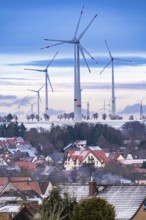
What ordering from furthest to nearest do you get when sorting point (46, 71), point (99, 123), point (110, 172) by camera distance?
1. point (99, 123)
2. point (46, 71)
3. point (110, 172)

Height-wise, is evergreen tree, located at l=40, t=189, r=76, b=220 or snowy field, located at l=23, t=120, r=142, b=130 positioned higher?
snowy field, located at l=23, t=120, r=142, b=130

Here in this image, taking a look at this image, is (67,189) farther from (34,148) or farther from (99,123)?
(99,123)

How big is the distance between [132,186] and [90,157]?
101 meters

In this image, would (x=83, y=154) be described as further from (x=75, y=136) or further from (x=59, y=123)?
(x=59, y=123)

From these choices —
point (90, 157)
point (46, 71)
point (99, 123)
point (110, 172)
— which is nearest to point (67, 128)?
point (99, 123)

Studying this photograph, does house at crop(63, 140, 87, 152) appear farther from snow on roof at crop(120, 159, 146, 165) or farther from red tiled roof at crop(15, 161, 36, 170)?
red tiled roof at crop(15, 161, 36, 170)

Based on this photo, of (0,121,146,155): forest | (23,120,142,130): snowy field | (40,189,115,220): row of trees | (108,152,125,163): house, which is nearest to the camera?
(40,189,115,220): row of trees

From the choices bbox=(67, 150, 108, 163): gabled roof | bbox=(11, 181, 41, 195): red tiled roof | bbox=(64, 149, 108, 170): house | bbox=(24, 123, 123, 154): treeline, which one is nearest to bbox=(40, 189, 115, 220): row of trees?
bbox=(11, 181, 41, 195): red tiled roof

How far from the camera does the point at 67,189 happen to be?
4281 centimetres

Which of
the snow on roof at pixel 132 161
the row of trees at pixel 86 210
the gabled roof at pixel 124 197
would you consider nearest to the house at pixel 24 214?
the gabled roof at pixel 124 197

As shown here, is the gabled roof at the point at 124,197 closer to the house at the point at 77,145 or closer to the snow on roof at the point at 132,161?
the snow on roof at the point at 132,161

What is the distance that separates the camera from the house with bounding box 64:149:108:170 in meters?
134

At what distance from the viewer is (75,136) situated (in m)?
173

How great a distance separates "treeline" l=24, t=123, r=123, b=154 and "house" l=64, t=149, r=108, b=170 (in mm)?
16205
